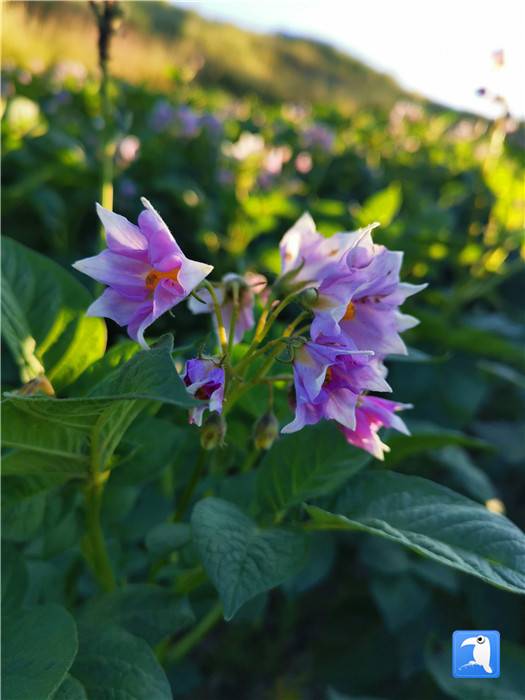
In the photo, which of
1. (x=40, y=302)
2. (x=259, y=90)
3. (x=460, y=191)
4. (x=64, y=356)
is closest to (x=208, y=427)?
(x=64, y=356)

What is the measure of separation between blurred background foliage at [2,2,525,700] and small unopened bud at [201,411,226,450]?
48 cm

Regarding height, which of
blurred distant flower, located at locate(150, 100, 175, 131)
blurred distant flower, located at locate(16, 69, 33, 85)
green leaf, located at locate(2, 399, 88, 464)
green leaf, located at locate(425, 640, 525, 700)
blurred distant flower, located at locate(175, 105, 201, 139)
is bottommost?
green leaf, located at locate(425, 640, 525, 700)

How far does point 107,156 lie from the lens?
6.07 ft

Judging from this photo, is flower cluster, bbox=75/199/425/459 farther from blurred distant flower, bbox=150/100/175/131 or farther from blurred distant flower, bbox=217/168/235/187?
blurred distant flower, bbox=150/100/175/131

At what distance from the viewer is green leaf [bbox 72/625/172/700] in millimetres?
1056

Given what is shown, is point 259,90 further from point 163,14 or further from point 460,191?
point 460,191

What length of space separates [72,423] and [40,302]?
365mm

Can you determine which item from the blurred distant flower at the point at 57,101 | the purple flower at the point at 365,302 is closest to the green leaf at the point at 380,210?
the purple flower at the point at 365,302

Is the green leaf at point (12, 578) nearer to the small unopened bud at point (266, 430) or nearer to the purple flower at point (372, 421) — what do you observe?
the small unopened bud at point (266, 430)

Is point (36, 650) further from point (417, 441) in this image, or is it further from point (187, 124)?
point (187, 124)

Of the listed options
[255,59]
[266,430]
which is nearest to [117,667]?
[266,430]

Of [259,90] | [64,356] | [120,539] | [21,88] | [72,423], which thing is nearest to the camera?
[72,423]

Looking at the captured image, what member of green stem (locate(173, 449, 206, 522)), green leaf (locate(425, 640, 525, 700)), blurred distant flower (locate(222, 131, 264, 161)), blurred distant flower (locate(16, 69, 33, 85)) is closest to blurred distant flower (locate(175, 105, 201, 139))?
blurred distant flower (locate(222, 131, 264, 161))

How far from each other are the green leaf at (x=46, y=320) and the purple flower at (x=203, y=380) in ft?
0.77
